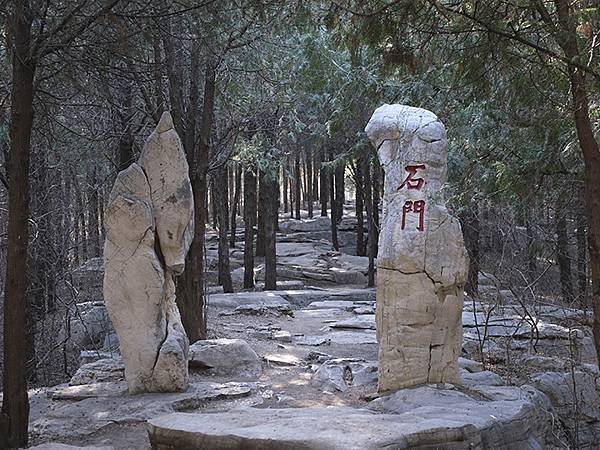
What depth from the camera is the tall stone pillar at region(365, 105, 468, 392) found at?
8.38 meters

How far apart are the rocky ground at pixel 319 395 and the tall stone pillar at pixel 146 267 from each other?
13.5 inches

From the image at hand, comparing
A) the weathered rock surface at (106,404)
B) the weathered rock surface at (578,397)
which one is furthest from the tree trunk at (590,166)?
the weathered rock surface at (106,404)

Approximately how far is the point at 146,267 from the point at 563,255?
6.59 metres

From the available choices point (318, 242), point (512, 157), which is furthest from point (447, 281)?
point (318, 242)

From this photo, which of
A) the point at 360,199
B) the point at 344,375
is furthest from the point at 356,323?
the point at 360,199

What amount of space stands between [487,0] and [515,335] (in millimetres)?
7829

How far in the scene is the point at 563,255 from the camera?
11.5 meters

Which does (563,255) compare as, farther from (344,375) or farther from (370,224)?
(370,224)

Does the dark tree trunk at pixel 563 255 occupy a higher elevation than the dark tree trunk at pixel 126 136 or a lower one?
lower

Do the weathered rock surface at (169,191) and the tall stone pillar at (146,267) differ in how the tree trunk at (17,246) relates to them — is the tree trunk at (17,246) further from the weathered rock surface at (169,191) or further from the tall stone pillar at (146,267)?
the weathered rock surface at (169,191)

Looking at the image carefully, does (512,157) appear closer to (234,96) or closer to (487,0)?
(487,0)

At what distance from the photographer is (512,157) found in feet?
29.0

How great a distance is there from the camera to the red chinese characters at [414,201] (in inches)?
330

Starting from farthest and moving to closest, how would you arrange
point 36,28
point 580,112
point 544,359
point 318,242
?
point 318,242 < point 544,359 < point 36,28 < point 580,112
